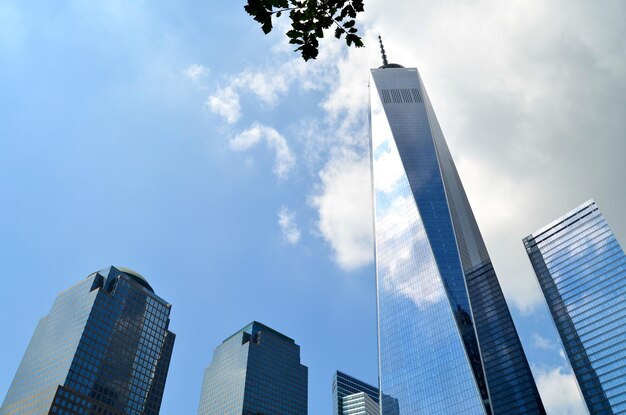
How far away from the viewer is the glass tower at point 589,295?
132m

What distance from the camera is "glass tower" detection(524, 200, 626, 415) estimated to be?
431 ft

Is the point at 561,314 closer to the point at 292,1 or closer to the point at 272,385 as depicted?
the point at 272,385

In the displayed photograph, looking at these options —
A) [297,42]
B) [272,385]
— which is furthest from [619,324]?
[297,42]

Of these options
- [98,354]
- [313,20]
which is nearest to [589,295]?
[98,354]

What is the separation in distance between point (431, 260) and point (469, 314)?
816 inches

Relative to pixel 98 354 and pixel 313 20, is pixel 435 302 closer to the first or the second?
pixel 98 354

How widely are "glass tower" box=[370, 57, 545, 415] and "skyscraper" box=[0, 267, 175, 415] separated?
79.5m

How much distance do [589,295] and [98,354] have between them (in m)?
151

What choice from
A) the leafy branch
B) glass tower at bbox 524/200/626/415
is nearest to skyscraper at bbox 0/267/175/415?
glass tower at bbox 524/200/626/415

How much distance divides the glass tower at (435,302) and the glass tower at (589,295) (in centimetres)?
2044

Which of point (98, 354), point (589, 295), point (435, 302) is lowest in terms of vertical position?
point (98, 354)

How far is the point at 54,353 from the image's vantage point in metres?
146

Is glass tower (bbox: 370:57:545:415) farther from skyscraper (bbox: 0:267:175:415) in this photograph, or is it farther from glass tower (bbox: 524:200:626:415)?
skyscraper (bbox: 0:267:175:415)

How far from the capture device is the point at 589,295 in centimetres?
14600
